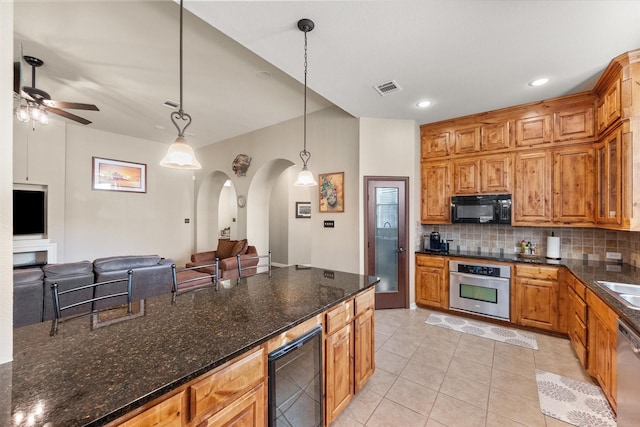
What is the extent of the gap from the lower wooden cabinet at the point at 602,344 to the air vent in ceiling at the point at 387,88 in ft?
8.60

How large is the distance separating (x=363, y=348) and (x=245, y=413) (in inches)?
45.7

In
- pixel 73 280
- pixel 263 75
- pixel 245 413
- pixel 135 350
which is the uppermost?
pixel 263 75

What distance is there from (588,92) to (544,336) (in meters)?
2.91

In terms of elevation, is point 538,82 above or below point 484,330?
above

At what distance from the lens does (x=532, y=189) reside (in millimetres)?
3350

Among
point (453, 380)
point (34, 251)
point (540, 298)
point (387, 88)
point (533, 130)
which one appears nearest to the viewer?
point (453, 380)

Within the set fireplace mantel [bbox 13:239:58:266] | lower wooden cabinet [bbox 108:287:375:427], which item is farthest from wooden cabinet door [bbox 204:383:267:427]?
fireplace mantel [bbox 13:239:58:266]

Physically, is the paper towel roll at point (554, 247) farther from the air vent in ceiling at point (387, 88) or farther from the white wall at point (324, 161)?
the air vent in ceiling at point (387, 88)

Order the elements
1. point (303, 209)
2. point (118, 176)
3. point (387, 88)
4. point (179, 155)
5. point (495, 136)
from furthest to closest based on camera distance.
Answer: point (303, 209)
point (118, 176)
point (495, 136)
point (387, 88)
point (179, 155)

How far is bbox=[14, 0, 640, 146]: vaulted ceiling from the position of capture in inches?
73.4

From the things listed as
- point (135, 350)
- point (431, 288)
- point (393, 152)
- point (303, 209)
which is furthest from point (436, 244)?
point (303, 209)

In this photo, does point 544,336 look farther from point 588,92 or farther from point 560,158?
point 588,92

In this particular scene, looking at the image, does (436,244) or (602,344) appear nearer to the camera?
(602,344)

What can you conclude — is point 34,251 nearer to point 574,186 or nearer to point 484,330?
point 484,330
